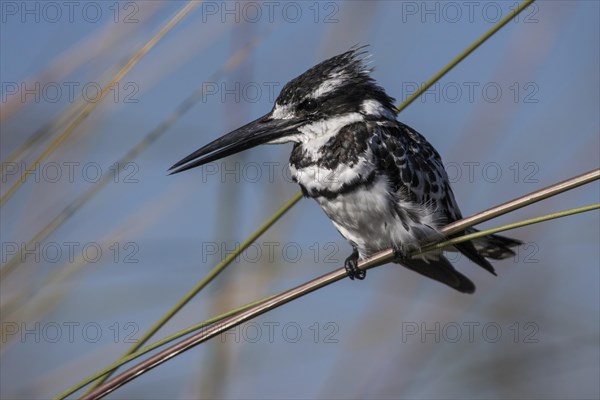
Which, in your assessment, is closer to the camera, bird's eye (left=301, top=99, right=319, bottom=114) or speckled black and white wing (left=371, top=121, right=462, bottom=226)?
speckled black and white wing (left=371, top=121, right=462, bottom=226)

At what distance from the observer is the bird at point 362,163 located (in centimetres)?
287

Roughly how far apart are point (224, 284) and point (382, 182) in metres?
0.71

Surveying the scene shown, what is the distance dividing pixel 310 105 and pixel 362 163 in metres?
0.38

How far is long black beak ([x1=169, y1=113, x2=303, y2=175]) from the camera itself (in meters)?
2.70

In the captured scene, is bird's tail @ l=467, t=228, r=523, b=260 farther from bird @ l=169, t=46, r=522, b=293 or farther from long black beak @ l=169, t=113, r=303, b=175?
long black beak @ l=169, t=113, r=303, b=175

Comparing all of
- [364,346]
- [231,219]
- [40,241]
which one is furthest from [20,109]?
[364,346]

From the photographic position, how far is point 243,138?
288 cm

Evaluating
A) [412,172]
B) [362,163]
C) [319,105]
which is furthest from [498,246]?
[319,105]

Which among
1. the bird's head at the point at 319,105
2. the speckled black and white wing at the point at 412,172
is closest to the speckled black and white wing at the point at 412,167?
the speckled black and white wing at the point at 412,172

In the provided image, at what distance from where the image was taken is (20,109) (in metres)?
2.14

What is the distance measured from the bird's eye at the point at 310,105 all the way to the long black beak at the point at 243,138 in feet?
0.19

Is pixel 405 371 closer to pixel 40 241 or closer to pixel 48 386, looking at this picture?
pixel 48 386

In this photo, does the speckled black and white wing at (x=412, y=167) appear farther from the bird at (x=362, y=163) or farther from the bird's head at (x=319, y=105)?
the bird's head at (x=319, y=105)

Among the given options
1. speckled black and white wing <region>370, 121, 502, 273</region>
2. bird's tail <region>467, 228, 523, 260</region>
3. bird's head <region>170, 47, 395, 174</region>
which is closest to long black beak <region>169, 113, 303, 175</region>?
bird's head <region>170, 47, 395, 174</region>
